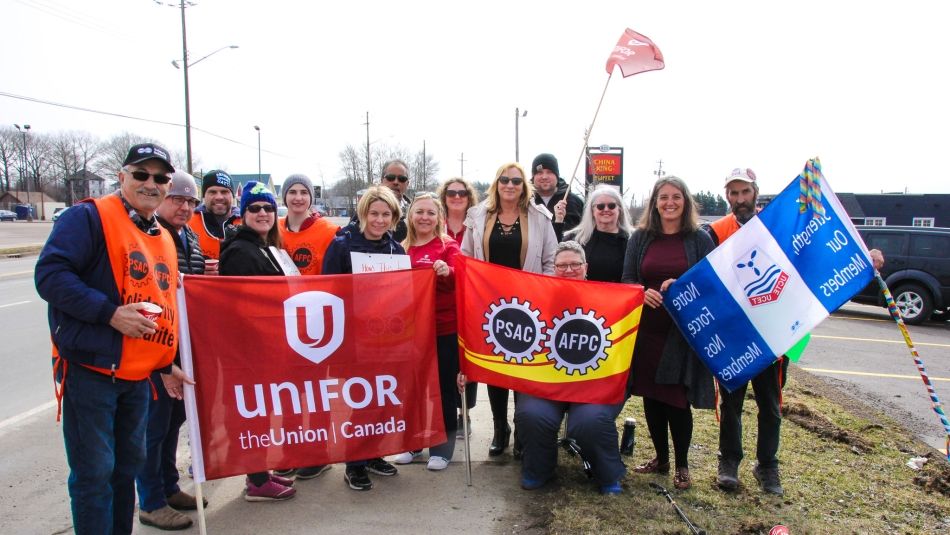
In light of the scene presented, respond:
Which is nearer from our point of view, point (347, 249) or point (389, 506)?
point (389, 506)

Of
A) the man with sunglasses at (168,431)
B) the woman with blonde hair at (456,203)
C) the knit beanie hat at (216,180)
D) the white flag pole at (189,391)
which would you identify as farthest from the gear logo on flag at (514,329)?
the knit beanie hat at (216,180)

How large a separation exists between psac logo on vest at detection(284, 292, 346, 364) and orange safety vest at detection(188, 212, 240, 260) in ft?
6.07

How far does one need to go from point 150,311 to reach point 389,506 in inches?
74.9

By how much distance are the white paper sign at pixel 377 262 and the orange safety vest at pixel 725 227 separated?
2387 mm

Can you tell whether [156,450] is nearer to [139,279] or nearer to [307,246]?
[139,279]

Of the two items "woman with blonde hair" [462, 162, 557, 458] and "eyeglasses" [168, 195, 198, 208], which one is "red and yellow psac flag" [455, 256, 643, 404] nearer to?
"woman with blonde hair" [462, 162, 557, 458]

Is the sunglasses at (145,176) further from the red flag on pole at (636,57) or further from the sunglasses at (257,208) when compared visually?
the red flag on pole at (636,57)

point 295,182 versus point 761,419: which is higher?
point 295,182

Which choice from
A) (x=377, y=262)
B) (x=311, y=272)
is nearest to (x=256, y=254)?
(x=377, y=262)

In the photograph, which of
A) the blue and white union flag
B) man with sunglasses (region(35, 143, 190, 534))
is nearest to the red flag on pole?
the blue and white union flag

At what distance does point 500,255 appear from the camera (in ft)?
15.7

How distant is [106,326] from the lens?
272 cm

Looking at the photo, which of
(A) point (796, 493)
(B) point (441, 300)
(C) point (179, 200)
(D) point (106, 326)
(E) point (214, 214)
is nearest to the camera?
(D) point (106, 326)

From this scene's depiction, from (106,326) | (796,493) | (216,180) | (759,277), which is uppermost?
(216,180)
